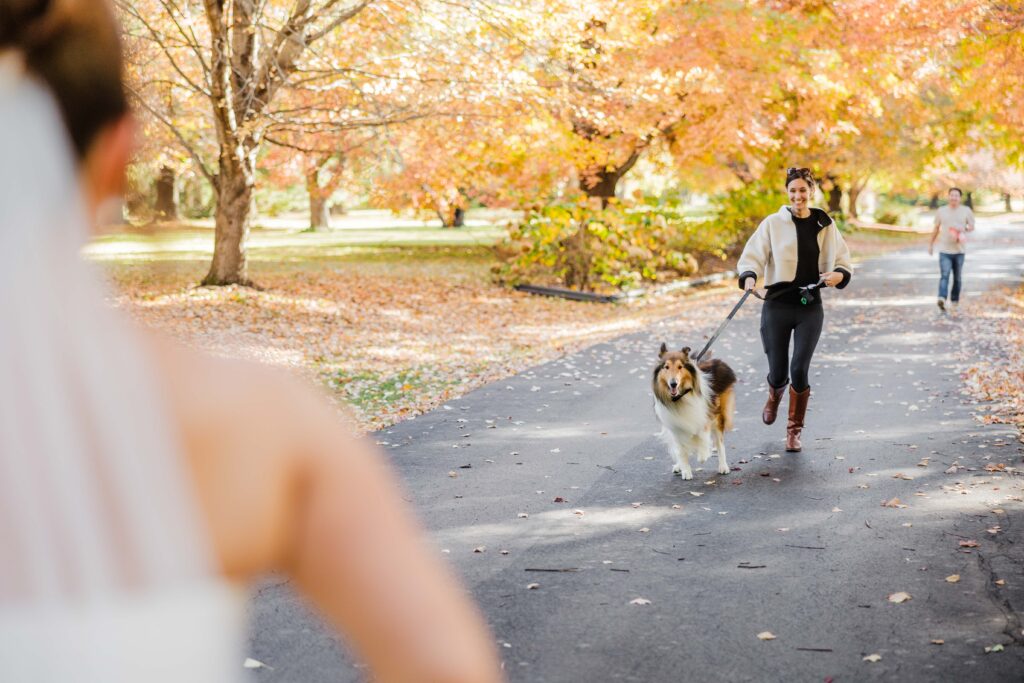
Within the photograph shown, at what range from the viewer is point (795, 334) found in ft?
30.6

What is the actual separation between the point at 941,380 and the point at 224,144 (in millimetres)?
13096

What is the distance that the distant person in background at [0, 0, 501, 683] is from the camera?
2.47ft

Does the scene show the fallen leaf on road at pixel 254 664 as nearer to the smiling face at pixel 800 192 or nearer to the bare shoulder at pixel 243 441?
the bare shoulder at pixel 243 441

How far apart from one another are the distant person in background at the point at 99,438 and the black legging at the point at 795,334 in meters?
8.64

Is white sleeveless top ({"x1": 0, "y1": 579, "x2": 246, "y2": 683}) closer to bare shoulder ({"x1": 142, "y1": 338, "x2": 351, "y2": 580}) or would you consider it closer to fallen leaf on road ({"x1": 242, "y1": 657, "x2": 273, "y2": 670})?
bare shoulder ({"x1": 142, "y1": 338, "x2": 351, "y2": 580})

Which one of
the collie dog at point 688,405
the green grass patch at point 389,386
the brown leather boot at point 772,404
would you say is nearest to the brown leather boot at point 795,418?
the brown leather boot at point 772,404

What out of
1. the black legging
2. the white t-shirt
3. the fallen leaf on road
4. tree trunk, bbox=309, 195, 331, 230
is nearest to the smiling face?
the black legging

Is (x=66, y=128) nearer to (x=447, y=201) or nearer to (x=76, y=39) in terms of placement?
(x=76, y=39)

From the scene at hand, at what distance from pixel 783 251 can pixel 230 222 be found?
44.0 ft

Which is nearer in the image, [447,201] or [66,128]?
[66,128]

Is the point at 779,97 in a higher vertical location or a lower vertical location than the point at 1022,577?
higher

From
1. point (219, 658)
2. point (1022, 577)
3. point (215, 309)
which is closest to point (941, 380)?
point (1022, 577)

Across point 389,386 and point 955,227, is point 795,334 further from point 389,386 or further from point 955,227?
point 955,227

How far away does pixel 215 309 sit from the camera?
18016 millimetres
